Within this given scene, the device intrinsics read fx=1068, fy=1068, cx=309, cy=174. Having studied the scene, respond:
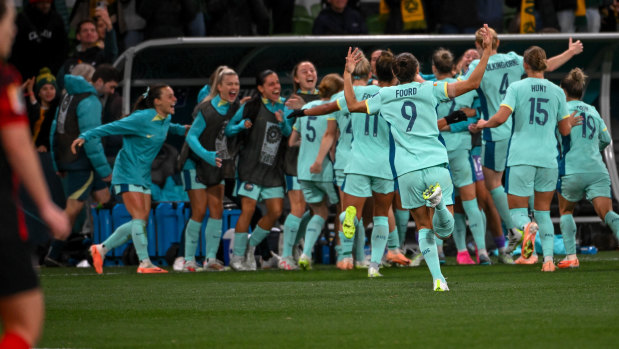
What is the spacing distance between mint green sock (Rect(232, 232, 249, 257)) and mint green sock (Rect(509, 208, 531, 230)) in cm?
349

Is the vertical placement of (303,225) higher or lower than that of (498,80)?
lower

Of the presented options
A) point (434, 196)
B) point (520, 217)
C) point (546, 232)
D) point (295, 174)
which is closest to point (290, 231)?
point (295, 174)

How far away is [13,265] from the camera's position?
13.0 ft

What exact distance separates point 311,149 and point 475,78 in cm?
449

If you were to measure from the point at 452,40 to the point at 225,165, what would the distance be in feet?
13.4

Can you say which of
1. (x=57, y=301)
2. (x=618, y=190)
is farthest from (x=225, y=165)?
(x=618, y=190)

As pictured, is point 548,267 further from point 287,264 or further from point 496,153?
point 287,264

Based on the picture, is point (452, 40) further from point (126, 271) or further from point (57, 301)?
point (57, 301)

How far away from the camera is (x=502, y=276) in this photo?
34.1 ft

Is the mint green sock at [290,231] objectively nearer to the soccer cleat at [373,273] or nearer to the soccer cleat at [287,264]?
the soccer cleat at [287,264]

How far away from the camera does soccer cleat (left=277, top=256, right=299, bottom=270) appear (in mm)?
13117

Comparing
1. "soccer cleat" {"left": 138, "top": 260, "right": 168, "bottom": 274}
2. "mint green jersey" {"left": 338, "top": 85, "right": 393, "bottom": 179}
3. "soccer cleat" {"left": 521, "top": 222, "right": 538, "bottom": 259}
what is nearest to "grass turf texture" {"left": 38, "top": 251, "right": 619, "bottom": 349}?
"soccer cleat" {"left": 521, "top": 222, "right": 538, "bottom": 259}

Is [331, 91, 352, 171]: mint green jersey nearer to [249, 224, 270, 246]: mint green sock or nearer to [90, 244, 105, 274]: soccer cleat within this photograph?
[249, 224, 270, 246]: mint green sock

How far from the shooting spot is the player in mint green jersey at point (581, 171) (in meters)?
11.4
